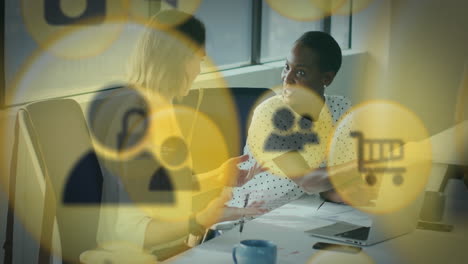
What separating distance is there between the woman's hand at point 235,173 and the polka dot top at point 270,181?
26mm

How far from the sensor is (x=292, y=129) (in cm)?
233

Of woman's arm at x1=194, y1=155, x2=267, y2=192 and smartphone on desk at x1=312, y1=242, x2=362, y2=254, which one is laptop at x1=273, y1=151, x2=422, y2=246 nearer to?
smartphone on desk at x1=312, y1=242, x2=362, y2=254

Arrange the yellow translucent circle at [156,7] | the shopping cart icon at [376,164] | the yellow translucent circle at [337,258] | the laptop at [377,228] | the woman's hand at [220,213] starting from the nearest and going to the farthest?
1. the yellow translucent circle at [337,258]
2. the laptop at [377,228]
3. the shopping cart icon at [376,164]
4. the woman's hand at [220,213]
5. the yellow translucent circle at [156,7]

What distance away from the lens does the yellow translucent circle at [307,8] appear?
5078mm

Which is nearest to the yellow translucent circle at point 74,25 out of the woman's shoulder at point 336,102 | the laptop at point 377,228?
the woman's shoulder at point 336,102

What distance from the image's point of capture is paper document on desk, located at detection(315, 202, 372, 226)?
1.73 meters

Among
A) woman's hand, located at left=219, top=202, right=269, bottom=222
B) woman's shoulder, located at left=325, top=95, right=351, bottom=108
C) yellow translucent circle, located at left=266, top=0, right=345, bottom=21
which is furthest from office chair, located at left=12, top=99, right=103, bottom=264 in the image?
yellow translucent circle, located at left=266, top=0, right=345, bottom=21

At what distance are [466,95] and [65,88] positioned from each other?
1.65 metres

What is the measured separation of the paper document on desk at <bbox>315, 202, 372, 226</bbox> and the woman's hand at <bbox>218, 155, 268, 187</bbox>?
35 centimetres

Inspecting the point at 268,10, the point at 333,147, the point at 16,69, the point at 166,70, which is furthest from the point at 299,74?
the point at 268,10

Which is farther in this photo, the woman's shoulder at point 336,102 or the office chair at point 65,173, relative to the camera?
the woman's shoulder at point 336,102

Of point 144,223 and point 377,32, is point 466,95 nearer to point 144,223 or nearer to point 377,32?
point 144,223
